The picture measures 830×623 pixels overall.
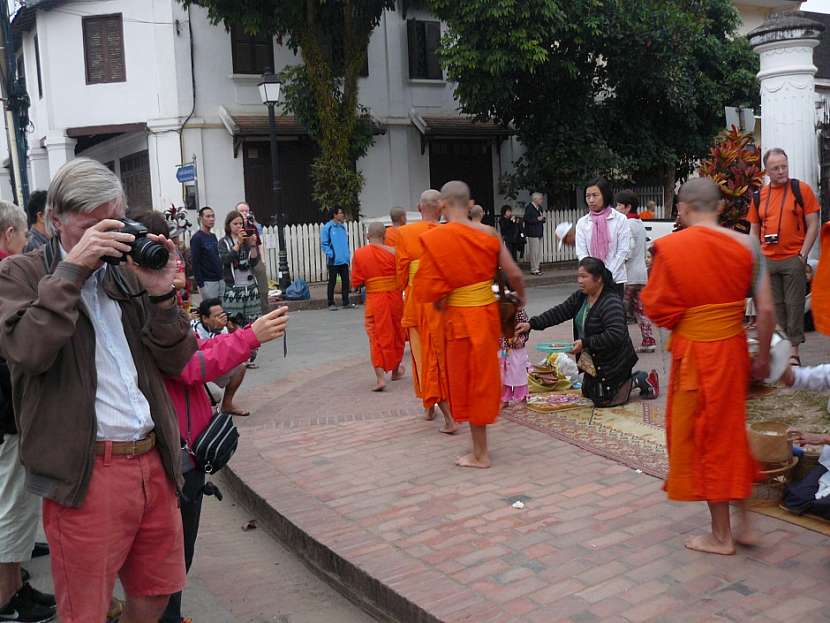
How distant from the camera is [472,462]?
18.4 ft

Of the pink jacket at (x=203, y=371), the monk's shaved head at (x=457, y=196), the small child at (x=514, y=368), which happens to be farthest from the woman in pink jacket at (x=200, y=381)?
the small child at (x=514, y=368)

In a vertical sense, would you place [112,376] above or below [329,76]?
below

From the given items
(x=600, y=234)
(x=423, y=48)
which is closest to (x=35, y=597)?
(x=600, y=234)

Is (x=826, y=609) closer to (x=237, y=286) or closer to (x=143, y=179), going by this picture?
(x=237, y=286)

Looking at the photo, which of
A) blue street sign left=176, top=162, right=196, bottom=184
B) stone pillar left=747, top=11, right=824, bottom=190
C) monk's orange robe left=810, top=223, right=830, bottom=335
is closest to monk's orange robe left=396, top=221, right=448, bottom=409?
monk's orange robe left=810, top=223, right=830, bottom=335

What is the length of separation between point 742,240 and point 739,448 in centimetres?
94

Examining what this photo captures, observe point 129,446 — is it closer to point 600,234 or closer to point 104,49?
point 600,234

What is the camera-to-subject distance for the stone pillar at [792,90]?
8.37 meters

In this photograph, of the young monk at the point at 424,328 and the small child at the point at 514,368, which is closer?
the young monk at the point at 424,328

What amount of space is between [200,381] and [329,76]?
1696 cm

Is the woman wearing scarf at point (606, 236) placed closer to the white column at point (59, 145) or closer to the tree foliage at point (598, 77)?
the tree foliage at point (598, 77)

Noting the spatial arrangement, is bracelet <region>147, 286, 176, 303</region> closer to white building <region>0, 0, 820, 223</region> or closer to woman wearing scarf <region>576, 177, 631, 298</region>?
woman wearing scarf <region>576, 177, 631, 298</region>

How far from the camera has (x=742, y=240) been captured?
394 cm

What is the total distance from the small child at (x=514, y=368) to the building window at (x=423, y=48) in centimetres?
1710
